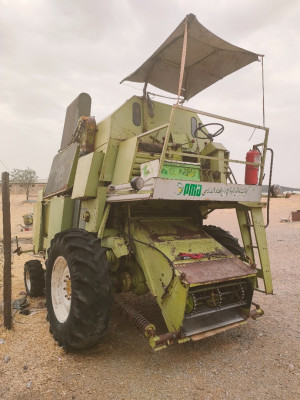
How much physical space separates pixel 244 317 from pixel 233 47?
11.2ft

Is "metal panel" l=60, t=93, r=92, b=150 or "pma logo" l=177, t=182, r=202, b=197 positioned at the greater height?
"metal panel" l=60, t=93, r=92, b=150

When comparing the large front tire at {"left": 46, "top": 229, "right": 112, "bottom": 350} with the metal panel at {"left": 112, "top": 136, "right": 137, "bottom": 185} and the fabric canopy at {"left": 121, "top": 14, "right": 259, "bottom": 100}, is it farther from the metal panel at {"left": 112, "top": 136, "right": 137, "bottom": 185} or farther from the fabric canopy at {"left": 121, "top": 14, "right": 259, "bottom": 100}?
the fabric canopy at {"left": 121, "top": 14, "right": 259, "bottom": 100}

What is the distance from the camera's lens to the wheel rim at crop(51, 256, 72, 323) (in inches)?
155

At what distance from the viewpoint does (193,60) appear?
15.4 ft

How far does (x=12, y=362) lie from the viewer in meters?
3.35

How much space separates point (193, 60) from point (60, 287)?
3.75 metres

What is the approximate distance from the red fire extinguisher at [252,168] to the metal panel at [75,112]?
3.04m

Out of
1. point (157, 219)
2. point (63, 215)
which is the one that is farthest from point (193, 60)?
point (63, 215)

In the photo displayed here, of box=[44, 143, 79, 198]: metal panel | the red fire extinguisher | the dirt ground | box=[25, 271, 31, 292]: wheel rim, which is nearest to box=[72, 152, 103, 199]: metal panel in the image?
box=[44, 143, 79, 198]: metal panel

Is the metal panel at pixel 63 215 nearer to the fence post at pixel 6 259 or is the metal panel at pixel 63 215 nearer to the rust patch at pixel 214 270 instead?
the fence post at pixel 6 259

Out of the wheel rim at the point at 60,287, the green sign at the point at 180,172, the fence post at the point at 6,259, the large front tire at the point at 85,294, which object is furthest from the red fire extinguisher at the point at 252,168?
the fence post at the point at 6,259

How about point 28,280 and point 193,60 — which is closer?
point 193,60

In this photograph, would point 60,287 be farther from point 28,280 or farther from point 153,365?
point 28,280

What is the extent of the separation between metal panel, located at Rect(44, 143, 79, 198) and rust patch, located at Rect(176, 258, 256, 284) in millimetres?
2450
